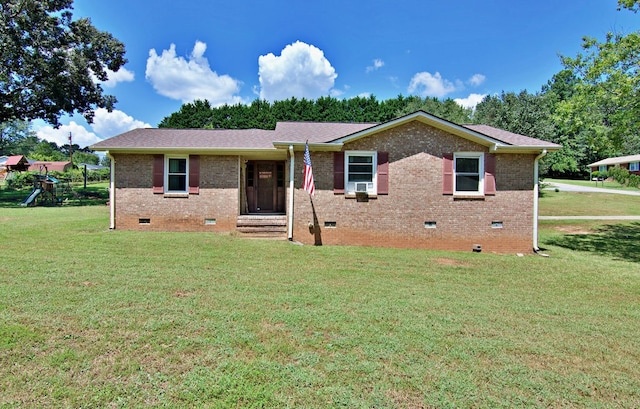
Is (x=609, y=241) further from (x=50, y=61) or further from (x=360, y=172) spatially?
(x=50, y=61)

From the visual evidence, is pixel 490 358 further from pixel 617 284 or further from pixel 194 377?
pixel 617 284

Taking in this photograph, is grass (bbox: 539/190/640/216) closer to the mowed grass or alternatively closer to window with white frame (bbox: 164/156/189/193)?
the mowed grass

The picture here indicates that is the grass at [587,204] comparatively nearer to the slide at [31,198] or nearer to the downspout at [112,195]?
the downspout at [112,195]

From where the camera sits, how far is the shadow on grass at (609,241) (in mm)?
11398

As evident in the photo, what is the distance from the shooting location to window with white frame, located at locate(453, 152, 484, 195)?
1091 cm

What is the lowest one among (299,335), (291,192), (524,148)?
(299,335)

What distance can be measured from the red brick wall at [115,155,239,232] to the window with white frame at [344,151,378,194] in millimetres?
3993

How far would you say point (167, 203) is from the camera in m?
11.7

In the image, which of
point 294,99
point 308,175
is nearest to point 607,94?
→ point 308,175

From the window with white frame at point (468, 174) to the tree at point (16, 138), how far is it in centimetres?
7203

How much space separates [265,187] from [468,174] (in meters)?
7.55

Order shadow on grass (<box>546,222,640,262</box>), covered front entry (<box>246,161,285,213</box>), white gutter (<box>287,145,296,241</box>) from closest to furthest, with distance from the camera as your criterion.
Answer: white gutter (<box>287,145,296,241</box>) → shadow on grass (<box>546,222,640,262</box>) → covered front entry (<box>246,161,285,213</box>)

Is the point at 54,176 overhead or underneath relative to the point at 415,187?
overhead

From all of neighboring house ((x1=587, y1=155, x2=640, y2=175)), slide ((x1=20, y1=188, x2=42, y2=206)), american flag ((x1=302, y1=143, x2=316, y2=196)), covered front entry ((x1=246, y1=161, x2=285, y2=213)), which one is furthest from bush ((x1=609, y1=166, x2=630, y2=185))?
slide ((x1=20, y1=188, x2=42, y2=206))
